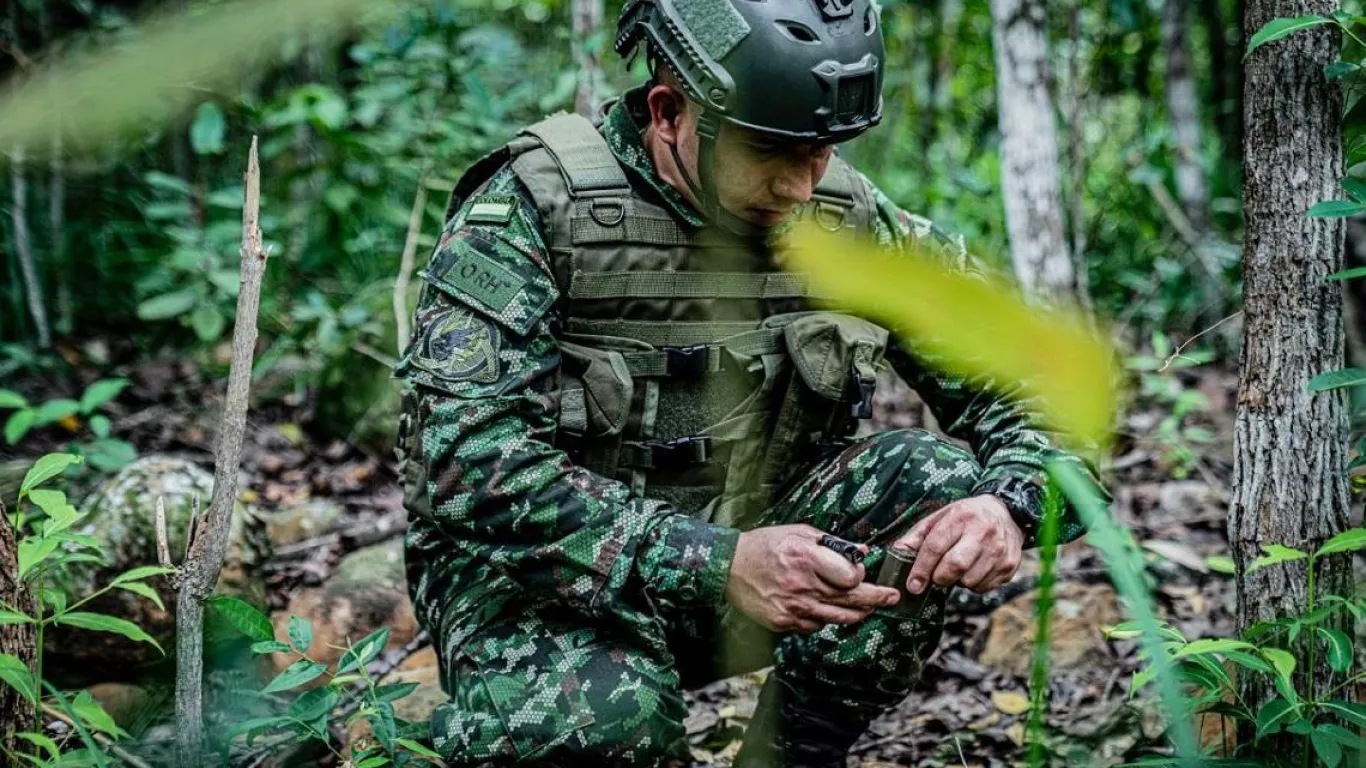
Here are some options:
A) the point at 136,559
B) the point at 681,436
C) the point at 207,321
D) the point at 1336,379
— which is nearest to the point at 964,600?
the point at 681,436

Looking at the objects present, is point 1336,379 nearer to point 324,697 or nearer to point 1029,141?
point 324,697

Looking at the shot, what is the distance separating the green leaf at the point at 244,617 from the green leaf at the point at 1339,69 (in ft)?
6.64

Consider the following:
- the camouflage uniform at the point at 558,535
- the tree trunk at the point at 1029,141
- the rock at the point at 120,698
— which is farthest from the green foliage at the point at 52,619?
the tree trunk at the point at 1029,141

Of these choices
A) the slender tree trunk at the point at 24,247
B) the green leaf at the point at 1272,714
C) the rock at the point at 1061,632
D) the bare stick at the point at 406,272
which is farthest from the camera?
the slender tree trunk at the point at 24,247

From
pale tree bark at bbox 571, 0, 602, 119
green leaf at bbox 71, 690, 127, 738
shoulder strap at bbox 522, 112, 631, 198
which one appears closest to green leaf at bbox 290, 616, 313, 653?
green leaf at bbox 71, 690, 127, 738

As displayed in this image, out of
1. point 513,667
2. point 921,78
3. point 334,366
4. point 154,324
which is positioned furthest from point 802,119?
point 921,78

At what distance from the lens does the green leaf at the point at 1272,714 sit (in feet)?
6.34

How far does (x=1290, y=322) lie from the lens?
7.13 ft

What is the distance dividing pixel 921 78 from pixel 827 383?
6083 mm

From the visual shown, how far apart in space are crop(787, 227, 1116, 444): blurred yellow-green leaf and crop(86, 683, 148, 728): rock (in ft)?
9.87

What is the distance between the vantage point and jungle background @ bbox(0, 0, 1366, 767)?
9.52 ft

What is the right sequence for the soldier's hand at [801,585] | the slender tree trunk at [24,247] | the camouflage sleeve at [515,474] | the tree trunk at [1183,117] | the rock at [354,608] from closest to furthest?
the soldier's hand at [801,585] < the camouflage sleeve at [515,474] < the rock at [354,608] < the slender tree trunk at [24,247] < the tree trunk at [1183,117]

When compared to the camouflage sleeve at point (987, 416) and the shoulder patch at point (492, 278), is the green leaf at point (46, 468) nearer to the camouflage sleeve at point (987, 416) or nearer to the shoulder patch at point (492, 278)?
the shoulder patch at point (492, 278)

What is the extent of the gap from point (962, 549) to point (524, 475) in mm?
812
